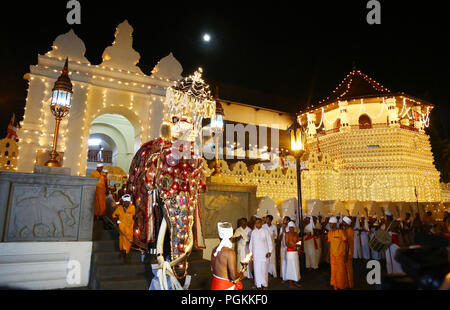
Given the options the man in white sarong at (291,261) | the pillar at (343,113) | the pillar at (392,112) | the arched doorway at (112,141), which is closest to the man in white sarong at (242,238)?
the man in white sarong at (291,261)

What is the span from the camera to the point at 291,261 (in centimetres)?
685

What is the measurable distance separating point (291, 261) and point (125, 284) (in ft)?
14.0

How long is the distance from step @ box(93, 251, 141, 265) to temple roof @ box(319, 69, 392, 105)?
22.5m

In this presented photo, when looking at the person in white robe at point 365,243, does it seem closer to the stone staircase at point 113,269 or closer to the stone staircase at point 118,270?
the stone staircase at point 118,270

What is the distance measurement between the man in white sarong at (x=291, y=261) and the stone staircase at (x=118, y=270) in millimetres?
2653

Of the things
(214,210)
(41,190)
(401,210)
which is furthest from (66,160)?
(401,210)

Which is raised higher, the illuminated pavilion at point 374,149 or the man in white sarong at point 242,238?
the illuminated pavilion at point 374,149

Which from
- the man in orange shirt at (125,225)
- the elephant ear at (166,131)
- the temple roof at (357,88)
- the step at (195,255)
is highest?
the temple roof at (357,88)

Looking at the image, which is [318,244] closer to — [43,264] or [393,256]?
[393,256]

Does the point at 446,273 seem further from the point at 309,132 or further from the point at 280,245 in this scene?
the point at 309,132

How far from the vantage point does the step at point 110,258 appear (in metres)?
4.76

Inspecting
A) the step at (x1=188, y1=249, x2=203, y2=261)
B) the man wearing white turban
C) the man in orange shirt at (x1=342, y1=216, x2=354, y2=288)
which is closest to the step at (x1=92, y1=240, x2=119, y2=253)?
the step at (x1=188, y1=249, x2=203, y2=261)

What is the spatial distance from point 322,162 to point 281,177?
14.4 feet

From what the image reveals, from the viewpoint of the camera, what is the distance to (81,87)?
1074 centimetres
